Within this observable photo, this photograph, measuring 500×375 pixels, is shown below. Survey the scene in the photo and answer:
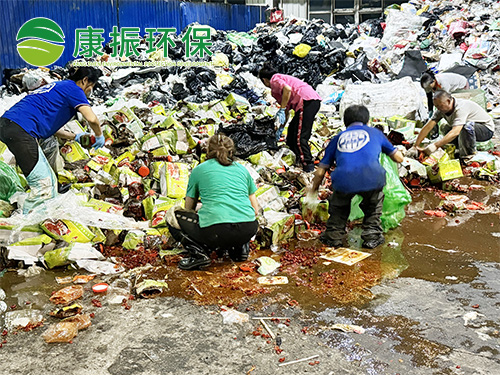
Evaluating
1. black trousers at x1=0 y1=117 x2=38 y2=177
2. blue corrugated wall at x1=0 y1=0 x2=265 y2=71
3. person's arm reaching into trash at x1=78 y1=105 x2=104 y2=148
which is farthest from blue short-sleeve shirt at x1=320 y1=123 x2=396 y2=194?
blue corrugated wall at x1=0 y1=0 x2=265 y2=71

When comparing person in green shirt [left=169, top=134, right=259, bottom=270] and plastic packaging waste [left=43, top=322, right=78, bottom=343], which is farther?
person in green shirt [left=169, top=134, right=259, bottom=270]

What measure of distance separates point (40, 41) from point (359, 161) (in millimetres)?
10441

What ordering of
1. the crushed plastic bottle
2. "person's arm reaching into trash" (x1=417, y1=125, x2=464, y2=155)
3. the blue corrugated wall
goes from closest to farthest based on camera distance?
the crushed plastic bottle < "person's arm reaching into trash" (x1=417, y1=125, x2=464, y2=155) < the blue corrugated wall

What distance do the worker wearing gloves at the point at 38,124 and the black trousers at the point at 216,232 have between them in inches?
50.1

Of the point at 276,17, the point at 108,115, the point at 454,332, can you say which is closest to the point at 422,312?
the point at 454,332

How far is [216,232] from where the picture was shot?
11.0ft

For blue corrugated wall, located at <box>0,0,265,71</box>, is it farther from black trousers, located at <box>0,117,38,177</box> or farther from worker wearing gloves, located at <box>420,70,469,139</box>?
worker wearing gloves, located at <box>420,70,469,139</box>

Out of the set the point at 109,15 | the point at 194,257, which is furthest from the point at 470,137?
the point at 109,15

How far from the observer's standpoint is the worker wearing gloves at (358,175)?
3.77 meters

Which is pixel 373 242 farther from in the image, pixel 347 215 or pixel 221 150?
pixel 221 150

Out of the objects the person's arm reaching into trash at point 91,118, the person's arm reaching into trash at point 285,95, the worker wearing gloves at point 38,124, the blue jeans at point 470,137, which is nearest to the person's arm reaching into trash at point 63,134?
the person's arm reaching into trash at point 91,118

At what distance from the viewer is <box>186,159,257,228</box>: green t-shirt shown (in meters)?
3.35

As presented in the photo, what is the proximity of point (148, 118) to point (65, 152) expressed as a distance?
1.91 metres

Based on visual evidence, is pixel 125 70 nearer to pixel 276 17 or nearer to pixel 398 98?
pixel 398 98
